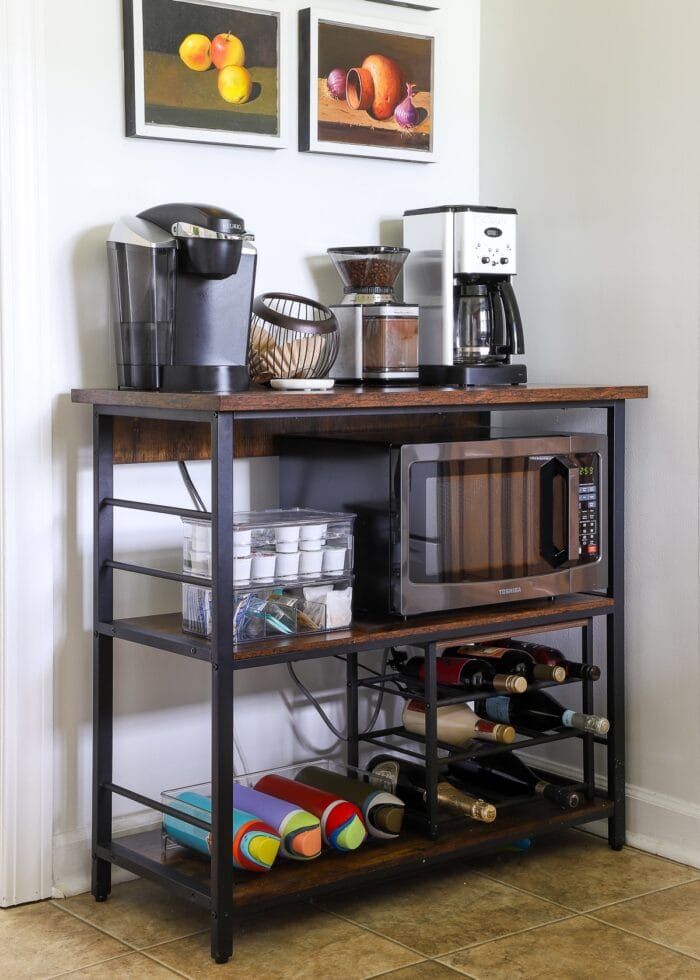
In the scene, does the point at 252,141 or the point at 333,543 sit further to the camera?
the point at 252,141

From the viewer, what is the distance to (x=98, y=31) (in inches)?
93.4

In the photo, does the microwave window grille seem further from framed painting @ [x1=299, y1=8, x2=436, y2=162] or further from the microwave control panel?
framed painting @ [x1=299, y1=8, x2=436, y2=162]

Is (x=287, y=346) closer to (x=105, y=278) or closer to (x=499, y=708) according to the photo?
(x=105, y=278)

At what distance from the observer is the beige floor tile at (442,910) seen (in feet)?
7.32

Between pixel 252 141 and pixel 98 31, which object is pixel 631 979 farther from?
pixel 98 31

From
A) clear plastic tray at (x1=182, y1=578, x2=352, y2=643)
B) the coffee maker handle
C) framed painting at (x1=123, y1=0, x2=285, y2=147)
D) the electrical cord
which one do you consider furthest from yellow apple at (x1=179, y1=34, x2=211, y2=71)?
the electrical cord

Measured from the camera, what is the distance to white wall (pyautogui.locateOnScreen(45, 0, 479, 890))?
2361 millimetres

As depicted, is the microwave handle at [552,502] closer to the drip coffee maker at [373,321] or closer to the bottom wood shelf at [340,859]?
the drip coffee maker at [373,321]

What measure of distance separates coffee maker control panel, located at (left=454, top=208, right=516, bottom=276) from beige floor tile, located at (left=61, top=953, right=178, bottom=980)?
4.86ft

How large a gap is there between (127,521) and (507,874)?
1.05m

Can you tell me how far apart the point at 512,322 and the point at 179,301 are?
746 mm

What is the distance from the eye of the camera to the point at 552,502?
2.50 meters

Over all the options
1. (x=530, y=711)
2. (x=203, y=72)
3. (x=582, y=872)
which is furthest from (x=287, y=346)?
(x=582, y=872)

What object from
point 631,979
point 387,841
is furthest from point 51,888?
point 631,979
